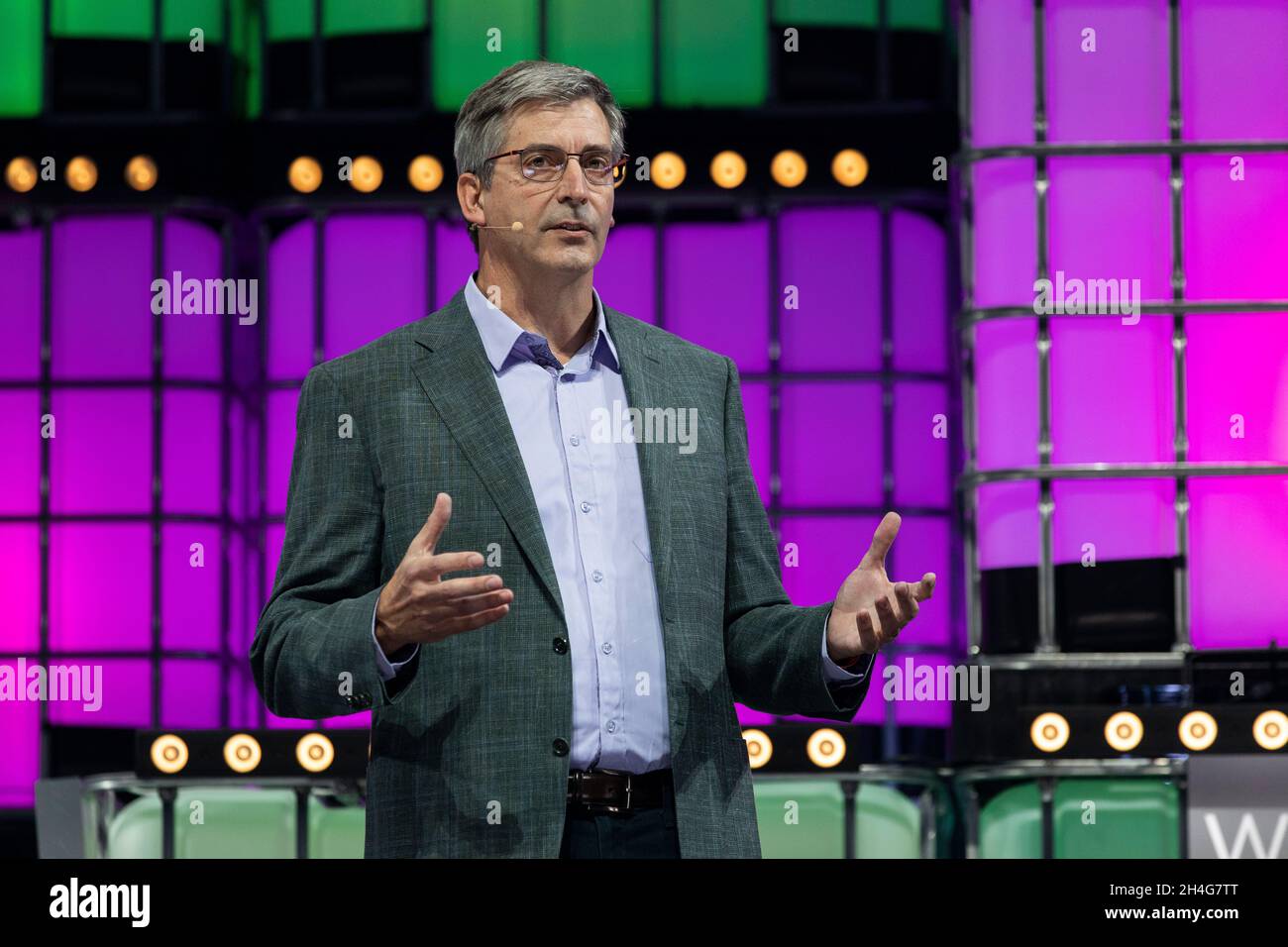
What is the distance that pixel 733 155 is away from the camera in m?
7.42

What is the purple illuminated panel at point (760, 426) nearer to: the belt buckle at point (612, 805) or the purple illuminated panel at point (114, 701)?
the purple illuminated panel at point (114, 701)

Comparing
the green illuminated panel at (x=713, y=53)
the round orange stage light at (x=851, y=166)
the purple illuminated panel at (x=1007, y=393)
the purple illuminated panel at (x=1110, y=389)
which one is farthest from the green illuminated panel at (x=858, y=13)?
the purple illuminated panel at (x=1110, y=389)

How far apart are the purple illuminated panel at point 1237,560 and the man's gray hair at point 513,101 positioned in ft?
14.3

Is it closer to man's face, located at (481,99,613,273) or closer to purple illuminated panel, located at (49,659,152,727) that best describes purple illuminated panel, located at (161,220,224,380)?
purple illuminated panel, located at (49,659,152,727)

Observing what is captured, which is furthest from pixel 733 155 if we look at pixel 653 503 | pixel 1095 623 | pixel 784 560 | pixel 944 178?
pixel 653 503

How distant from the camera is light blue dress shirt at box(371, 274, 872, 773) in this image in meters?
2.62

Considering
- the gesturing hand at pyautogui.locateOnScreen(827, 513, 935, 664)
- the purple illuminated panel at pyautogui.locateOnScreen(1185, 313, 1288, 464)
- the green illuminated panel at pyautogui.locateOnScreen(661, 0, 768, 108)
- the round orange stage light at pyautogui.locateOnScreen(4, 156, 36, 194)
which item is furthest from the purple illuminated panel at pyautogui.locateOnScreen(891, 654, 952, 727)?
the gesturing hand at pyautogui.locateOnScreen(827, 513, 935, 664)

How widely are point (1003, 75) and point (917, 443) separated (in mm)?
1404

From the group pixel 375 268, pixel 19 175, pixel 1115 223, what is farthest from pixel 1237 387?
pixel 19 175

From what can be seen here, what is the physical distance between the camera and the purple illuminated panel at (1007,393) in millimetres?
6922

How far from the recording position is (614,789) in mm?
2609

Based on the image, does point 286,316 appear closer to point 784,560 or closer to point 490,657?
point 784,560
